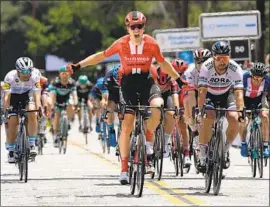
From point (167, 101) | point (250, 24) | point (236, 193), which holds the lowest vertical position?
point (236, 193)

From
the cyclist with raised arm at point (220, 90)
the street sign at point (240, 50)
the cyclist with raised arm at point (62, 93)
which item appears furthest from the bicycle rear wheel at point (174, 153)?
the street sign at point (240, 50)

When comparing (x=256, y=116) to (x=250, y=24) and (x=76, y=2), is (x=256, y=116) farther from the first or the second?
(x=76, y=2)

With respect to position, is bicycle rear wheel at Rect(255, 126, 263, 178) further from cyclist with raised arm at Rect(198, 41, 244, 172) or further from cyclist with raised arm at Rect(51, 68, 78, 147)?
cyclist with raised arm at Rect(51, 68, 78, 147)

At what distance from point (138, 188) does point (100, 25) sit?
63.0m

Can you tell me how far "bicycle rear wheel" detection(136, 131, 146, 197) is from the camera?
537 inches

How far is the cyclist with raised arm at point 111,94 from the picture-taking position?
760 inches

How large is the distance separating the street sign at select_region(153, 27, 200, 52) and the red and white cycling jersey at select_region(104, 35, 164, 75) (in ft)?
91.1

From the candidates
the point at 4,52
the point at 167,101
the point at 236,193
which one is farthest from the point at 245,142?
the point at 4,52

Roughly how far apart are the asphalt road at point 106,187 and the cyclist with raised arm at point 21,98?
62 centimetres

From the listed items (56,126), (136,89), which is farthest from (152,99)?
(56,126)

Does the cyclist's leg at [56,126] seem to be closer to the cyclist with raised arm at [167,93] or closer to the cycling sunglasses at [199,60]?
the cyclist with raised arm at [167,93]

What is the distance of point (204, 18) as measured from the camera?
3556 cm

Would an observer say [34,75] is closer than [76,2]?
Yes

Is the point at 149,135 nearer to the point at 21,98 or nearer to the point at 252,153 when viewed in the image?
the point at 21,98
